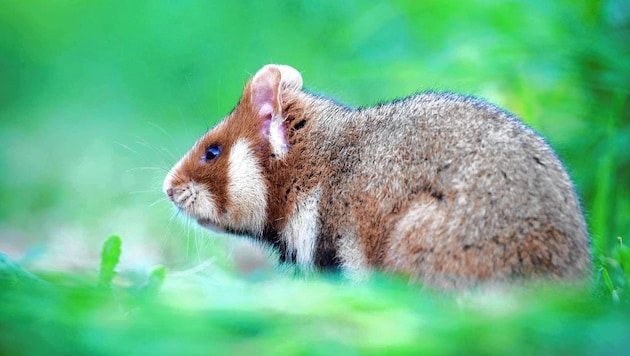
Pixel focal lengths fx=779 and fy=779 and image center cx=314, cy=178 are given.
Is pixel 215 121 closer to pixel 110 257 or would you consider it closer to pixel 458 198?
pixel 458 198

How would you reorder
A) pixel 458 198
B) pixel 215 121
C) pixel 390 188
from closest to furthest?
1. pixel 458 198
2. pixel 390 188
3. pixel 215 121

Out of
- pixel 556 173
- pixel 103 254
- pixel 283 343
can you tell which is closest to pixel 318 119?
pixel 556 173

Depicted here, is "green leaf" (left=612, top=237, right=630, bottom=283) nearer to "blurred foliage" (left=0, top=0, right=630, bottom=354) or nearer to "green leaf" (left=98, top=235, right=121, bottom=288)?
"blurred foliage" (left=0, top=0, right=630, bottom=354)

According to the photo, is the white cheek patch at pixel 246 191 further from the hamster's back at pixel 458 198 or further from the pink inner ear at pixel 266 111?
the hamster's back at pixel 458 198

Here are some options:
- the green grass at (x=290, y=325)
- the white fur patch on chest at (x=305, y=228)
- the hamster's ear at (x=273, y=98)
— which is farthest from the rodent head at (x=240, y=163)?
the green grass at (x=290, y=325)

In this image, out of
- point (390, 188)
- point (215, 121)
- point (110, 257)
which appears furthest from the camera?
point (215, 121)

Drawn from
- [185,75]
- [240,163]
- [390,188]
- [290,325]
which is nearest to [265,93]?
[240,163]

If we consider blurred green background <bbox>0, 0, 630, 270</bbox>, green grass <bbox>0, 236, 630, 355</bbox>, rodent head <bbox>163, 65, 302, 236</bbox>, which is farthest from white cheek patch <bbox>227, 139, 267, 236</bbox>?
green grass <bbox>0, 236, 630, 355</bbox>
